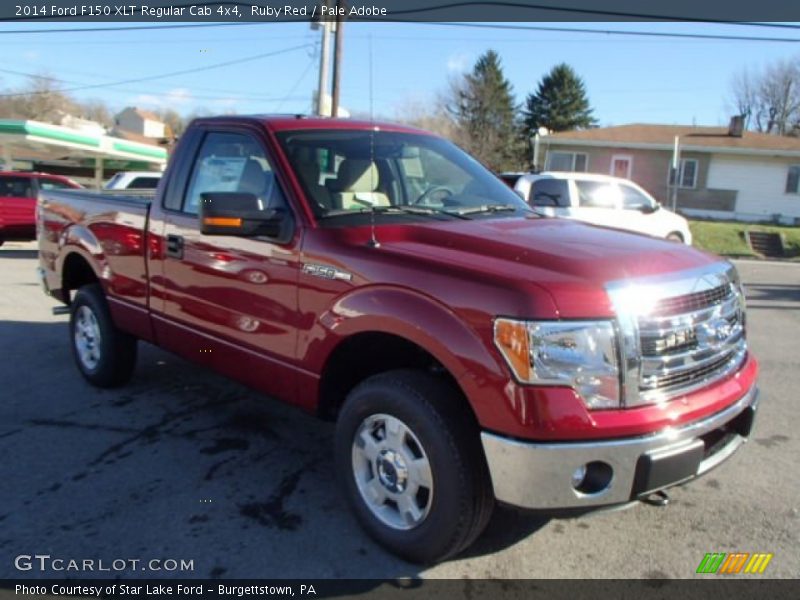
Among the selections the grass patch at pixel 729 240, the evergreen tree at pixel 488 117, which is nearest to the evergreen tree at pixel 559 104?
the evergreen tree at pixel 488 117

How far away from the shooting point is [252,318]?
366 centimetres

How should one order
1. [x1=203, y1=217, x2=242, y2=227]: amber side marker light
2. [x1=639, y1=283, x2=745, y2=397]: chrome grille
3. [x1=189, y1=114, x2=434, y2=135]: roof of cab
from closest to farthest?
1. [x1=639, y1=283, x2=745, y2=397]: chrome grille
2. [x1=203, y1=217, x2=242, y2=227]: amber side marker light
3. [x1=189, y1=114, x2=434, y2=135]: roof of cab

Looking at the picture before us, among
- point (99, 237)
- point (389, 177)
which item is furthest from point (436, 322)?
point (99, 237)

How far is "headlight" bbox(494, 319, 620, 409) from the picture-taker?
99.4 inches

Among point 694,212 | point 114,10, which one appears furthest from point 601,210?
point 694,212

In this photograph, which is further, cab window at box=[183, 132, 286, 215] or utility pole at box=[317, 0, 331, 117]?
utility pole at box=[317, 0, 331, 117]

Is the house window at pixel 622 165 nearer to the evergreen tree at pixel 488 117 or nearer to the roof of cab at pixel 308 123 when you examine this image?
Result: the evergreen tree at pixel 488 117

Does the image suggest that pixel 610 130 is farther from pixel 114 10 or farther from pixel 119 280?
pixel 119 280

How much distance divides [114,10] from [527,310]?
18992 mm

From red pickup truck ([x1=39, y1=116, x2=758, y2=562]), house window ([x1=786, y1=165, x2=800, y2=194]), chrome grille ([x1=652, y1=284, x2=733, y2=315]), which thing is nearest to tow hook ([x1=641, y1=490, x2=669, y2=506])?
red pickup truck ([x1=39, y1=116, x2=758, y2=562])

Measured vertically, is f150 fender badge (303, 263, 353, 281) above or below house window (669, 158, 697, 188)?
below

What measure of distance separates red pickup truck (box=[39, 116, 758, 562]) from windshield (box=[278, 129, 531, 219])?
0.05 ft

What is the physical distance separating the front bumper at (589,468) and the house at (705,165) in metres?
29.0

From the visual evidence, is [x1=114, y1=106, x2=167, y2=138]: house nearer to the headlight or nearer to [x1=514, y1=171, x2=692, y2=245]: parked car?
[x1=514, y1=171, x2=692, y2=245]: parked car
